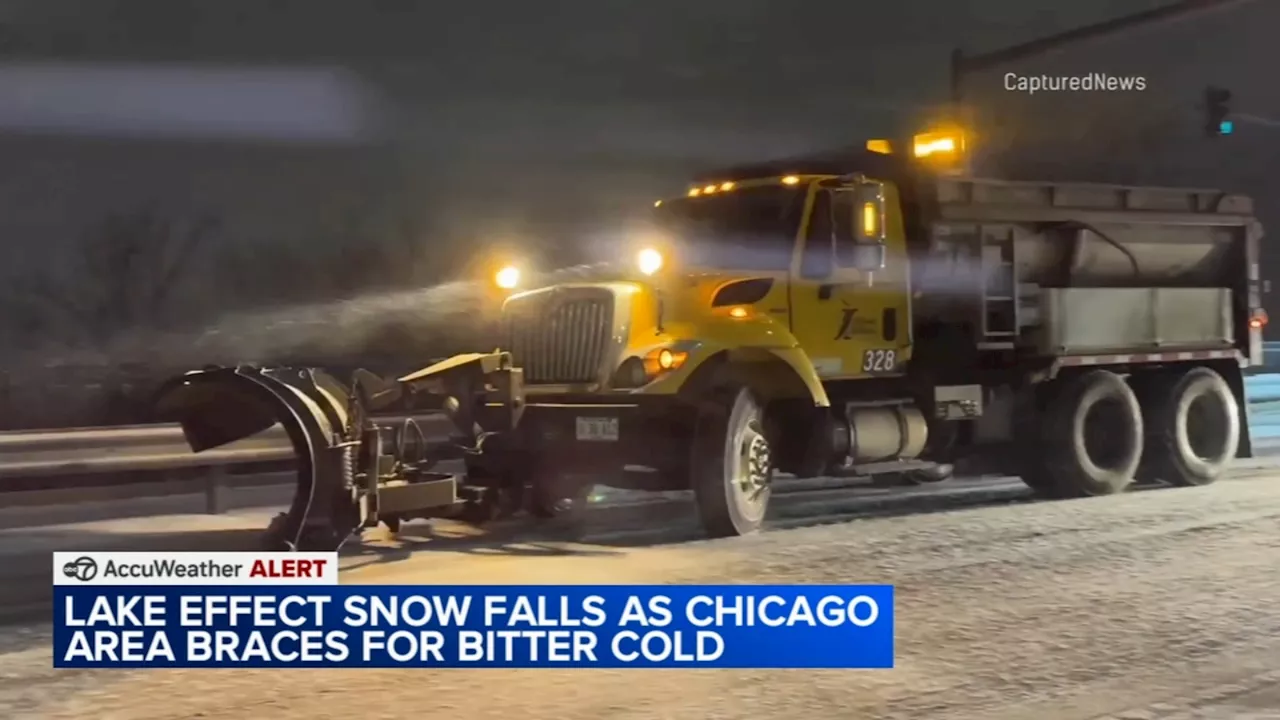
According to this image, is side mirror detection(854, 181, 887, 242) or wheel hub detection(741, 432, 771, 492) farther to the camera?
side mirror detection(854, 181, 887, 242)

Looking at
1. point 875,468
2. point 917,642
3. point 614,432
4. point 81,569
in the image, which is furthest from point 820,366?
point 81,569

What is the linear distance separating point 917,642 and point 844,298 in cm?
453

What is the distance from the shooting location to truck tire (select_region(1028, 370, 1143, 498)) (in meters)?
12.3

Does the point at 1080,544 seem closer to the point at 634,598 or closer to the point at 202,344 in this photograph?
the point at 634,598

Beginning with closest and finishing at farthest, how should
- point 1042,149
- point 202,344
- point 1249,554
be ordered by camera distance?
point 1249,554 → point 202,344 → point 1042,149

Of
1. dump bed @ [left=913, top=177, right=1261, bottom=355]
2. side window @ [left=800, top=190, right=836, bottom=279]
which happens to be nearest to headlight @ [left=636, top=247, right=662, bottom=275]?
side window @ [left=800, top=190, right=836, bottom=279]

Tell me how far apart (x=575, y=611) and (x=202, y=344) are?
15.9 meters

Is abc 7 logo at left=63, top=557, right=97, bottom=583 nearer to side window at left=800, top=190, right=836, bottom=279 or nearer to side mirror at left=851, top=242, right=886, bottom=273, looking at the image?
side window at left=800, top=190, right=836, bottom=279

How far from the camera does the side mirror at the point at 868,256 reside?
10734 mm

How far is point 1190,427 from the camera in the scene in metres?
13.6

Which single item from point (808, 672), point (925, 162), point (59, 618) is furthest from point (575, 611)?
point (925, 162)

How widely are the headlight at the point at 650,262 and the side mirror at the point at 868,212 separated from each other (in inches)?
60.5

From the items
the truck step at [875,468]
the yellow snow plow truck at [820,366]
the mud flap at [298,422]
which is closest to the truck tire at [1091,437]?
the yellow snow plow truck at [820,366]

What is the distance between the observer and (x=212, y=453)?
11.1 meters
